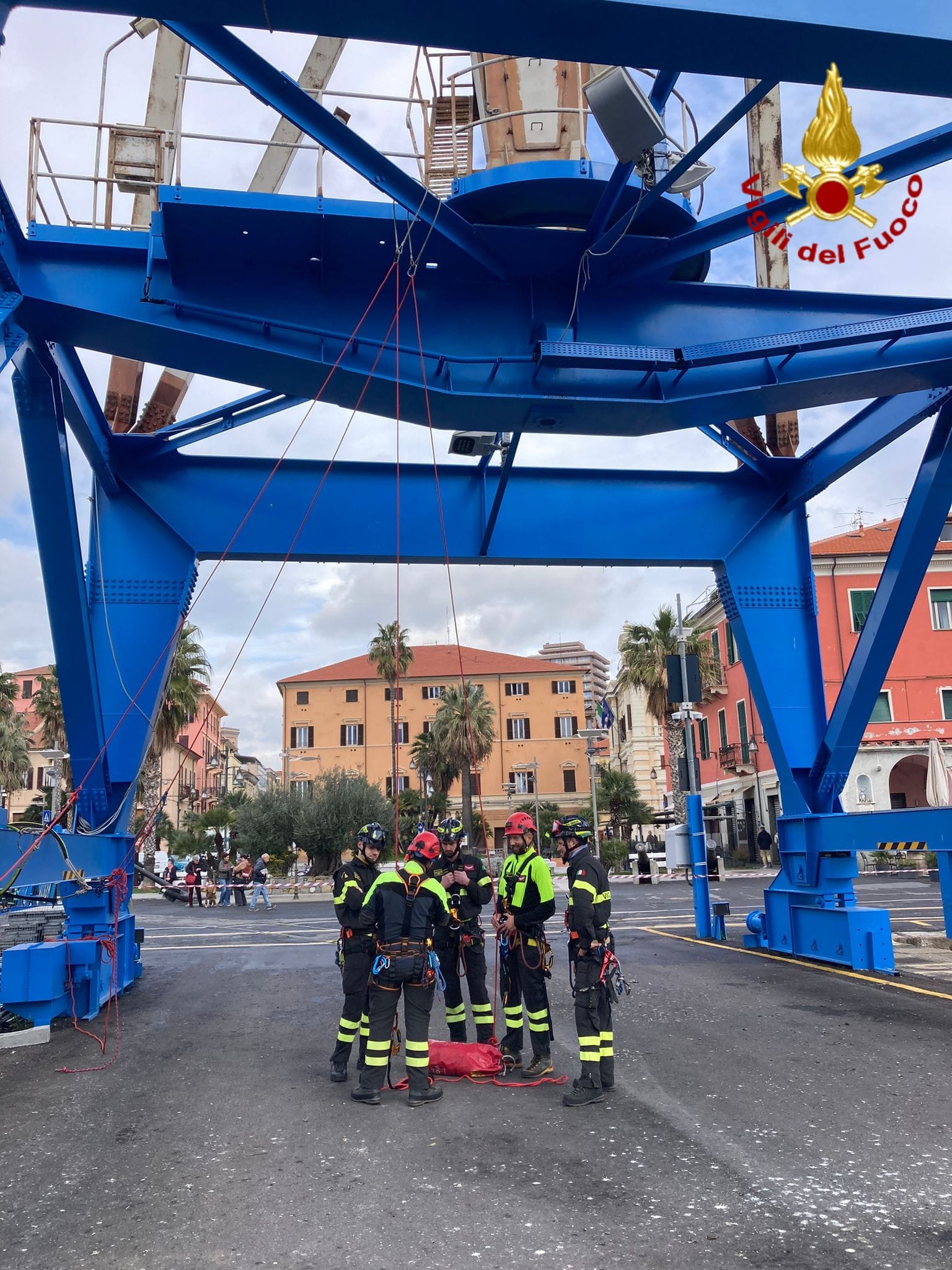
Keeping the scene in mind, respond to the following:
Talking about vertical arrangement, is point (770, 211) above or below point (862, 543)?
below

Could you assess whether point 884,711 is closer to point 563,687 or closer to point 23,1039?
point 563,687

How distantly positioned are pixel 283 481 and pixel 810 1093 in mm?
8298

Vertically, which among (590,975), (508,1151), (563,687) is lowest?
(508,1151)

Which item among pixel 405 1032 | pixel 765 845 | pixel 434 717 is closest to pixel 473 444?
pixel 405 1032

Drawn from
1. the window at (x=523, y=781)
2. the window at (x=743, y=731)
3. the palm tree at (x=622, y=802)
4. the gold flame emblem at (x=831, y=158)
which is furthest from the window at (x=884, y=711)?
the gold flame emblem at (x=831, y=158)

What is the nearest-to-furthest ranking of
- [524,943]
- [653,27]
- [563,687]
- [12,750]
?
[653,27] → [524,943] → [12,750] → [563,687]

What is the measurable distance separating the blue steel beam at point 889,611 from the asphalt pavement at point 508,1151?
2.65 meters

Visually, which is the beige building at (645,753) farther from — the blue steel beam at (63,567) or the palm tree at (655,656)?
the blue steel beam at (63,567)

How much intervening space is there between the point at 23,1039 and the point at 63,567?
13.9 feet

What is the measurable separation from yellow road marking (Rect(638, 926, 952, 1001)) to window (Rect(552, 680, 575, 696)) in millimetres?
59193

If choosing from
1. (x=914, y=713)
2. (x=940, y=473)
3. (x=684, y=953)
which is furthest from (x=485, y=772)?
(x=940, y=473)

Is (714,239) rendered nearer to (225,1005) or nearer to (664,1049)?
(664,1049)

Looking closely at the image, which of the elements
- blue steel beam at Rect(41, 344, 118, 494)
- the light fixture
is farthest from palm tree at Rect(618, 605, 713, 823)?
the light fixture

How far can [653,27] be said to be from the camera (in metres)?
3.68
